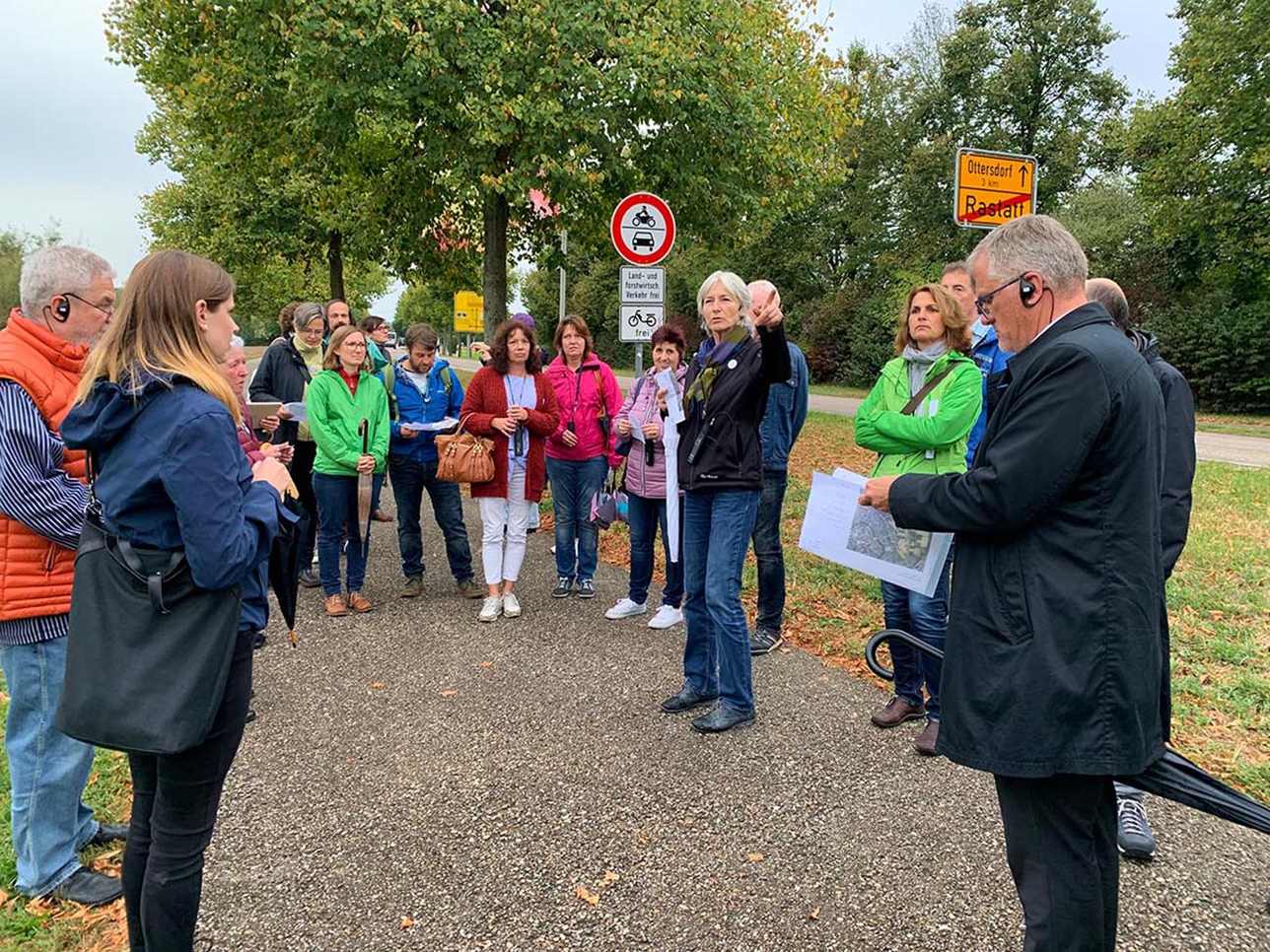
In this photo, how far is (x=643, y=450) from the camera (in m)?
5.71

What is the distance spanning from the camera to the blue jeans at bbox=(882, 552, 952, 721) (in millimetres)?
3816

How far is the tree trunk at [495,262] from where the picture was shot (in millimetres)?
11594

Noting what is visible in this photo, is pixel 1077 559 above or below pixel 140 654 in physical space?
above

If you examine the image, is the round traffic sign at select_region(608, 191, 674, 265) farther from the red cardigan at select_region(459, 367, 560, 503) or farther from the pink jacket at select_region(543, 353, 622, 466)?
the red cardigan at select_region(459, 367, 560, 503)

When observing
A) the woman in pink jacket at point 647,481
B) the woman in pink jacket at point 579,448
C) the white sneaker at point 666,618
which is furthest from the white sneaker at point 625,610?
the woman in pink jacket at point 579,448

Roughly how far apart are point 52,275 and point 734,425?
270 cm

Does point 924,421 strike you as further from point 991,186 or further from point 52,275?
point 991,186

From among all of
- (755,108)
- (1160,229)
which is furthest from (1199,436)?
(755,108)

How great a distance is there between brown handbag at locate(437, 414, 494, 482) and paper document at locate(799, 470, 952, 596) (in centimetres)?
293

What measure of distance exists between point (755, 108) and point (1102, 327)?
1022 centimetres

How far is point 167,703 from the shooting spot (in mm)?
1987

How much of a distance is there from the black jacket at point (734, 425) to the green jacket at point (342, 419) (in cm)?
276

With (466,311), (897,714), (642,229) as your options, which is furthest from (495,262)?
(466,311)

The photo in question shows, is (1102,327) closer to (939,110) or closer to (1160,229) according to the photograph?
(1160,229)
